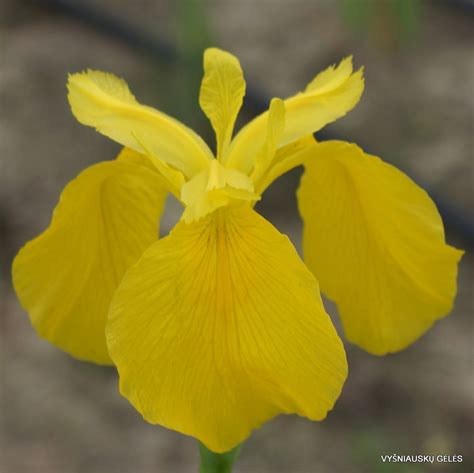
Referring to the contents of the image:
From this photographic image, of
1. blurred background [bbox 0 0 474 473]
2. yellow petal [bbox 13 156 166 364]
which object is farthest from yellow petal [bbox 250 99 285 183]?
blurred background [bbox 0 0 474 473]

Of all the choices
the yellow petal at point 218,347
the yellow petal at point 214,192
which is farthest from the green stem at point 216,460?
the yellow petal at point 214,192

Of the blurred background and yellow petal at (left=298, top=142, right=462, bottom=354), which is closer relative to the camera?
yellow petal at (left=298, top=142, right=462, bottom=354)

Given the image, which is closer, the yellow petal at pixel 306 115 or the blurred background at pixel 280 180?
the yellow petal at pixel 306 115

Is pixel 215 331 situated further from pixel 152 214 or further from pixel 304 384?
pixel 152 214

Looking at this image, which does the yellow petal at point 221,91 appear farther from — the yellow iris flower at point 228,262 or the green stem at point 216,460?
the green stem at point 216,460

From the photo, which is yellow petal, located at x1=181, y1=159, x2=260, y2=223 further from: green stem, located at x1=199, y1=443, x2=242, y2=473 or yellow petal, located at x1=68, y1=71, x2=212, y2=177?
green stem, located at x1=199, y1=443, x2=242, y2=473

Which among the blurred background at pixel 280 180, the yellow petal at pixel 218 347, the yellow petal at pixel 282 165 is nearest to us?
the yellow petal at pixel 218 347

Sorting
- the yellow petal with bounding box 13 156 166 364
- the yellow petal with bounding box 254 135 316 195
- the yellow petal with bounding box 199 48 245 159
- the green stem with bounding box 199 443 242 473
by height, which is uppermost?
the yellow petal with bounding box 199 48 245 159

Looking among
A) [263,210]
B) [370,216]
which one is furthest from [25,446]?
[370,216]
